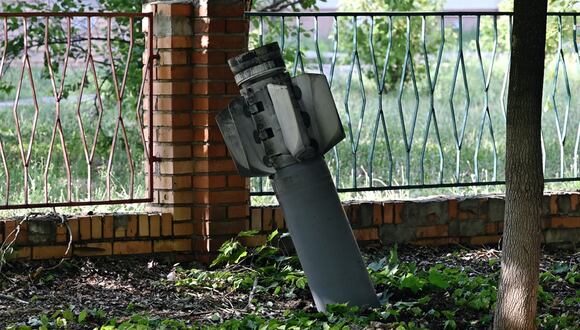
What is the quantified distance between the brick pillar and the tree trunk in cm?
201

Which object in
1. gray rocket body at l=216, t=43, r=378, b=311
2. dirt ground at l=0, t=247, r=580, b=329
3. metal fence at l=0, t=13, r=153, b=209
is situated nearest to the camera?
gray rocket body at l=216, t=43, r=378, b=311

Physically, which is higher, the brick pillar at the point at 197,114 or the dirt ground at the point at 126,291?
the brick pillar at the point at 197,114

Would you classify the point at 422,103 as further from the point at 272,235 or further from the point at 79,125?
the point at 272,235

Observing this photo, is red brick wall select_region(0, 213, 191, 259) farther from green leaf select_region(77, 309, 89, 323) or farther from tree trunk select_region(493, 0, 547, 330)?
tree trunk select_region(493, 0, 547, 330)

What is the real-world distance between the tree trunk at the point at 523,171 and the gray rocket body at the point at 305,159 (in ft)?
2.43

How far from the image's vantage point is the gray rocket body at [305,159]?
15.6 ft

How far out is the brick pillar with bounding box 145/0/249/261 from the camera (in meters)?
5.82

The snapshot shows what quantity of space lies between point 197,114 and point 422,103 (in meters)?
8.37

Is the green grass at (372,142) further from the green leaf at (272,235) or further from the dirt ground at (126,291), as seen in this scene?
the green leaf at (272,235)

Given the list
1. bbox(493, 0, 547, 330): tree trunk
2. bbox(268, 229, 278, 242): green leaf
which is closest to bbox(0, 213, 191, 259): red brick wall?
bbox(268, 229, 278, 242): green leaf

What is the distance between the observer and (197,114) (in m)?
5.86

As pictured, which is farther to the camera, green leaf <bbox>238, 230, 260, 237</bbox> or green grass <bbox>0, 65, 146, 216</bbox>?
green grass <bbox>0, 65, 146, 216</bbox>

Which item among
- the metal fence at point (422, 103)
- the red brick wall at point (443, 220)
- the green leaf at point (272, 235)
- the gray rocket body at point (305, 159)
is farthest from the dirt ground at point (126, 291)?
the metal fence at point (422, 103)

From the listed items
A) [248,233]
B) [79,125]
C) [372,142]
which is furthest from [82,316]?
[372,142]
